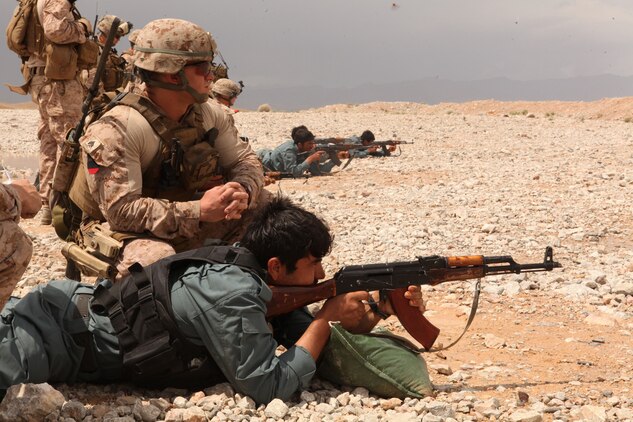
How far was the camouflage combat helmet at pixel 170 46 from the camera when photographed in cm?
391

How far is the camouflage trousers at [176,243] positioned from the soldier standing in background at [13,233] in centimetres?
64

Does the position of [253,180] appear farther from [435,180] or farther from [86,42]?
[435,180]

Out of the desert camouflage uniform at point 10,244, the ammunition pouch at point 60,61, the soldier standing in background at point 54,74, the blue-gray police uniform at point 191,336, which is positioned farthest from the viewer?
the ammunition pouch at point 60,61

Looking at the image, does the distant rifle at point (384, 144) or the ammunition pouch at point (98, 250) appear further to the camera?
the distant rifle at point (384, 144)

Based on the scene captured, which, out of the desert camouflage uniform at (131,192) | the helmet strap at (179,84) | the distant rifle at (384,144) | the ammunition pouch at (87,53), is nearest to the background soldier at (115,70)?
the ammunition pouch at (87,53)

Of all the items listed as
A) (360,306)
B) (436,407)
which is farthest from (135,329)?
A: (436,407)

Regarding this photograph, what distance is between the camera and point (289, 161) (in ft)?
36.1

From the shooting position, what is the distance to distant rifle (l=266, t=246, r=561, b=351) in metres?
3.22

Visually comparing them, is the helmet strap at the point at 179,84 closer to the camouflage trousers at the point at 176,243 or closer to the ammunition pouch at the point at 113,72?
the camouflage trousers at the point at 176,243

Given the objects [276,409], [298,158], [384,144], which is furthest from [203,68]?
[384,144]

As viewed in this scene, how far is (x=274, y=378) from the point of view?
118 inches

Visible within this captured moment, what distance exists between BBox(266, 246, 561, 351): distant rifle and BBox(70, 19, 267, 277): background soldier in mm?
810

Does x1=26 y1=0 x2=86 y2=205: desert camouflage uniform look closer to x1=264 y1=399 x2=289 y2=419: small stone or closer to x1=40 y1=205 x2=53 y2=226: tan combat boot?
x1=40 y1=205 x2=53 y2=226: tan combat boot

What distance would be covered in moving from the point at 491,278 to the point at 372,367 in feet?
7.42
